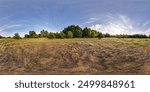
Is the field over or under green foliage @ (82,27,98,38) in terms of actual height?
under

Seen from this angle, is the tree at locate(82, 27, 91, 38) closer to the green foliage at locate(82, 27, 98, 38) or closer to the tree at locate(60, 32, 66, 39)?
the green foliage at locate(82, 27, 98, 38)

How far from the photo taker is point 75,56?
44.7 ft

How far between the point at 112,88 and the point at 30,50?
827 millimetres

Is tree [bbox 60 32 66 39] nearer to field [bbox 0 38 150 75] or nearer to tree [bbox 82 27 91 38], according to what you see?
field [bbox 0 38 150 75]

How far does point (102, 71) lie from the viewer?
534 inches

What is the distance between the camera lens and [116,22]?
13617 mm

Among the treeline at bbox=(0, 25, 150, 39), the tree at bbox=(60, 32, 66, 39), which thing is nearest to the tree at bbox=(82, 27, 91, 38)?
the treeline at bbox=(0, 25, 150, 39)

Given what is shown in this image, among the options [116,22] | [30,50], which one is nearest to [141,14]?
[116,22]

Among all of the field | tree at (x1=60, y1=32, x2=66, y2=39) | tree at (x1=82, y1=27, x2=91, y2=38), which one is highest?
tree at (x1=82, y1=27, x2=91, y2=38)

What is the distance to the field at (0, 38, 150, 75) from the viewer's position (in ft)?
44.5

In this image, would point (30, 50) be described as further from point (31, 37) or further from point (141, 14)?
point (141, 14)

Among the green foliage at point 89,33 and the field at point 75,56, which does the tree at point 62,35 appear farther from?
the green foliage at point 89,33

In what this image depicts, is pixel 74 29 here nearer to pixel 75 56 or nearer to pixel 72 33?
pixel 72 33

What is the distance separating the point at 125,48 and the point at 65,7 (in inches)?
26.0
